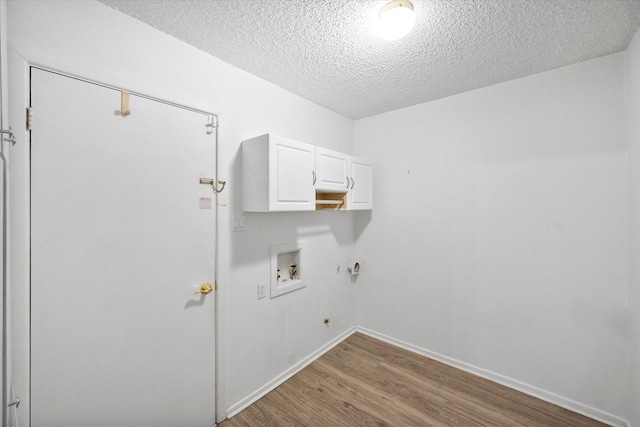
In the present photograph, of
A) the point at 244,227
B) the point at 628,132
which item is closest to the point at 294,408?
the point at 244,227

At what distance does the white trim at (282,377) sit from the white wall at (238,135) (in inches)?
1.5

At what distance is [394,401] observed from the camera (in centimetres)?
203

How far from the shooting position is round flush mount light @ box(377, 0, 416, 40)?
1.28 meters

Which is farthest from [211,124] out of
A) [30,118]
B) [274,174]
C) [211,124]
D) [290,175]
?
[30,118]

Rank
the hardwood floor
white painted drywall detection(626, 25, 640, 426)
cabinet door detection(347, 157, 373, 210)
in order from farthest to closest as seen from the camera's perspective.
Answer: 1. cabinet door detection(347, 157, 373, 210)
2. the hardwood floor
3. white painted drywall detection(626, 25, 640, 426)

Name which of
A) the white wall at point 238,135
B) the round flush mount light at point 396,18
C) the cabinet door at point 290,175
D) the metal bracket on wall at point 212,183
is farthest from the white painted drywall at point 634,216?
the metal bracket on wall at point 212,183

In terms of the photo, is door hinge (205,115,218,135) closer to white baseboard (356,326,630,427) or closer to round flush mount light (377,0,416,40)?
round flush mount light (377,0,416,40)

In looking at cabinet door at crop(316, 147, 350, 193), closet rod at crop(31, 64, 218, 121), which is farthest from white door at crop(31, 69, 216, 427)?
cabinet door at crop(316, 147, 350, 193)

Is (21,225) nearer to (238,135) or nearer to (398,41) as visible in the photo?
(238,135)

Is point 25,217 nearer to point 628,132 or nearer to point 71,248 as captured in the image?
point 71,248

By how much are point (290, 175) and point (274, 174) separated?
158 millimetres

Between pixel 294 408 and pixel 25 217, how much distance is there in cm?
201

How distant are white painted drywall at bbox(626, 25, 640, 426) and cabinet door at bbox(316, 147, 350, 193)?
6.33 feet

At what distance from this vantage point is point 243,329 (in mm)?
2000
